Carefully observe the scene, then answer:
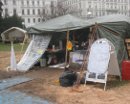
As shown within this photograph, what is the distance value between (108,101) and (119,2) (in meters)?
103

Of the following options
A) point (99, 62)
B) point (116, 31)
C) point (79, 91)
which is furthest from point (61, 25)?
Answer: point (79, 91)

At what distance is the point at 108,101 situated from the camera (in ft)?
26.1

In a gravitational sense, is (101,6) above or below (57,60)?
above

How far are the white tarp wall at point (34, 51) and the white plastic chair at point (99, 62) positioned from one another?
4.32 m

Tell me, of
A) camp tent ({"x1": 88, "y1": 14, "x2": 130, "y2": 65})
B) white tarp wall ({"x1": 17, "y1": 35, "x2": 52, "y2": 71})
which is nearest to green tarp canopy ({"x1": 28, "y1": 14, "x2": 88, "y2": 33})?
white tarp wall ({"x1": 17, "y1": 35, "x2": 52, "y2": 71})

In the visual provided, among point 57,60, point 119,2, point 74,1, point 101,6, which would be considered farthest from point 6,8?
point 57,60

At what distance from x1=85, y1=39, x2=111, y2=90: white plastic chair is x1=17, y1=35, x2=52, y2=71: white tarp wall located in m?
4.32

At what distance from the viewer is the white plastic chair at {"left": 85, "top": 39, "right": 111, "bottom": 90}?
9430 mm

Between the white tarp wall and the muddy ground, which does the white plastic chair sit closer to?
the muddy ground

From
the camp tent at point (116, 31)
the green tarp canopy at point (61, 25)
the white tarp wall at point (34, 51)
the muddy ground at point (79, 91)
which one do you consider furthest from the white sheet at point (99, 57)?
the white tarp wall at point (34, 51)

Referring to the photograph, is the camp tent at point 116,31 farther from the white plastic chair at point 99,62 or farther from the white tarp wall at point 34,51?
the white tarp wall at point 34,51

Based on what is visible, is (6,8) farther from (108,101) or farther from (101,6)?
(108,101)

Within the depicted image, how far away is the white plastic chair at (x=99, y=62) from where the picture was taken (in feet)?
30.9

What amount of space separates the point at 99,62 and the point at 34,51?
198 inches
